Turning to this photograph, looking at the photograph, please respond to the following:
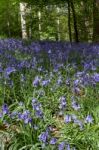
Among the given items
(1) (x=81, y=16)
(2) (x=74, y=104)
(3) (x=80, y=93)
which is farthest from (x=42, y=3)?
(2) (x=74, y=104)

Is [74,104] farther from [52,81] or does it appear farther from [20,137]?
[52,81]

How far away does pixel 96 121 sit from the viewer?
398cm

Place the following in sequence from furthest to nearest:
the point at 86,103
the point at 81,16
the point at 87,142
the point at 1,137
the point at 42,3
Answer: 1. the point at 81,16
2. the point at 42,3
3. the point at 86,103
4. the point at 1,137
5. the point at 87,142

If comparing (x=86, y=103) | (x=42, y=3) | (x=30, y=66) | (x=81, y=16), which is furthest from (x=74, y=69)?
(x=81, y=16)

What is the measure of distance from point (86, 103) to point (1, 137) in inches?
49.2

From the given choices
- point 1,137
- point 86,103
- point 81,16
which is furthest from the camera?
point 81,16

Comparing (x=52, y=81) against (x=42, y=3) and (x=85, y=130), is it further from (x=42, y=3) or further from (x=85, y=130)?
(x=42, y=3)

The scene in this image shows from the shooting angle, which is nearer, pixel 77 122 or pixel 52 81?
pixel 77 122

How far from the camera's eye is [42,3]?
49.3ft

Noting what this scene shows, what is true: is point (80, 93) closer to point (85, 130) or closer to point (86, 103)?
point (86, 103)

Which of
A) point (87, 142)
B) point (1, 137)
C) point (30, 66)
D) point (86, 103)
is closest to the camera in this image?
point (87, 142)

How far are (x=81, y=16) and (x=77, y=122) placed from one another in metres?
18.7

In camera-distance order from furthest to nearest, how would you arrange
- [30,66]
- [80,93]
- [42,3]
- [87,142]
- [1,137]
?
[42,3] → [30,66] → [80,93] → [1,137] → [87,142]

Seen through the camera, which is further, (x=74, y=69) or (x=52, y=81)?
(x=74, y=69)
